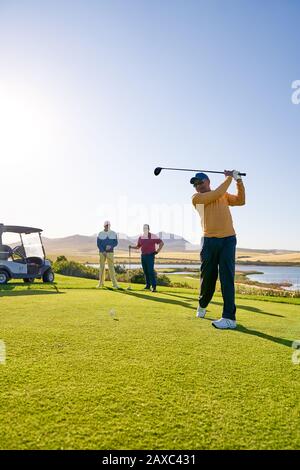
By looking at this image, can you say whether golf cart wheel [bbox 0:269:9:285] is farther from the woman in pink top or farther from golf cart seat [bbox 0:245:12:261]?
the woman in pink top

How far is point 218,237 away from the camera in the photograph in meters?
5.05

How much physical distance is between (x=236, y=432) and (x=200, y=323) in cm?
310

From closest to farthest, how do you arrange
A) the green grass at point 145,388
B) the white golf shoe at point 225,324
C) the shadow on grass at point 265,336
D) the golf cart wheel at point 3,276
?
1. the green grass at point 145,388
2. the shadow on grass at point 265,336
3. the white golf shoe at point 225,324
4. the golf cart wheel at point 3,276

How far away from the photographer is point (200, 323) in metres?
4.90

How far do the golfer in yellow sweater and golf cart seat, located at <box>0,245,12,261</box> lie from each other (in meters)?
9.47

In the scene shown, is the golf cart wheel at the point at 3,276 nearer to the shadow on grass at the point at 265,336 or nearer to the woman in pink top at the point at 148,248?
the woman in pink top at the point at 148,248

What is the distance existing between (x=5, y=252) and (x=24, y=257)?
81 cm

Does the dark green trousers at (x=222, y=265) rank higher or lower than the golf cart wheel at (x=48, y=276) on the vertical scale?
higher

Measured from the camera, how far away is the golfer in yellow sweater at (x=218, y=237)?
195 inches

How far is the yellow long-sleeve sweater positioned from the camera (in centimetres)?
501

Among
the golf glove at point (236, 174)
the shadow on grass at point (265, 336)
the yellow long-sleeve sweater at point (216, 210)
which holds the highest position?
the golf glove at point (236, 174)

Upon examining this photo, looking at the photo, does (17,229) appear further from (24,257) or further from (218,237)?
(218,237)

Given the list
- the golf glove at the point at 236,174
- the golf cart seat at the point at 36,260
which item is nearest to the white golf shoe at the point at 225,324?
the golf glove at the point at 236,174

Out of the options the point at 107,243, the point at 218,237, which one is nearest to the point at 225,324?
the point at 218,237
